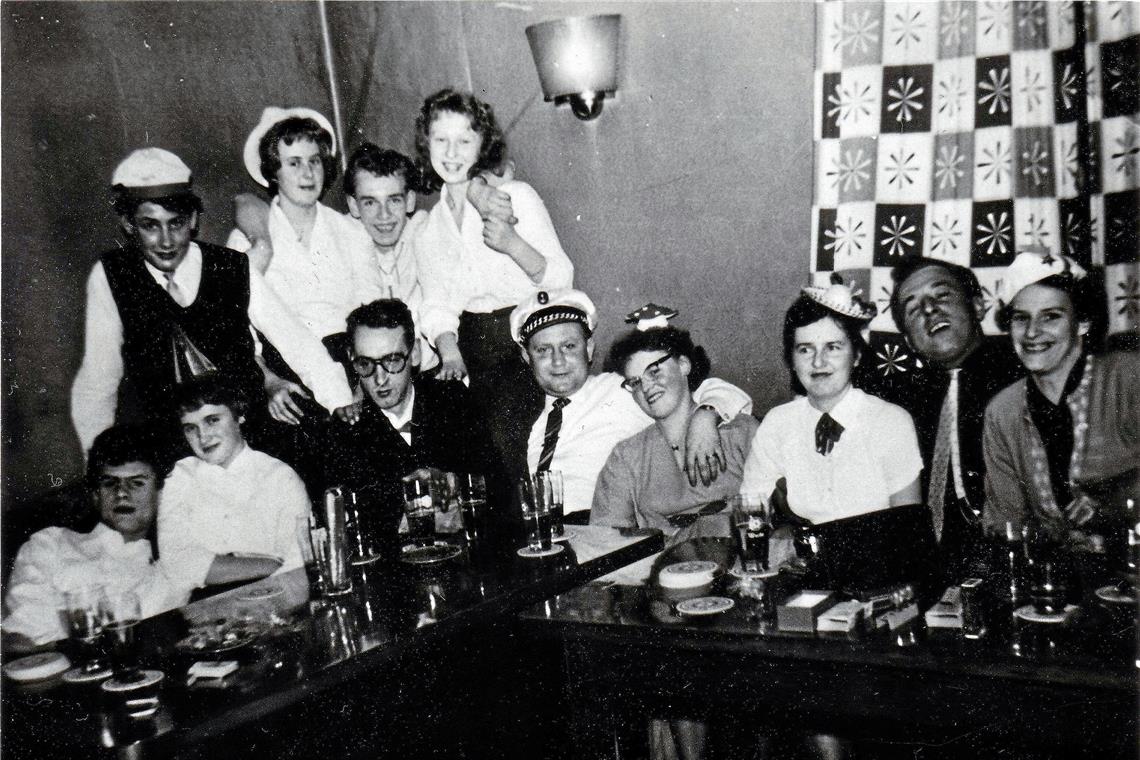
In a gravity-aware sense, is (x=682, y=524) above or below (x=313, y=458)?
below

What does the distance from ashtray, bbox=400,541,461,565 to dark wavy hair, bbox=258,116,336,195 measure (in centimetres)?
140

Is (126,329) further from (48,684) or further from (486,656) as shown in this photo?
(486,656)

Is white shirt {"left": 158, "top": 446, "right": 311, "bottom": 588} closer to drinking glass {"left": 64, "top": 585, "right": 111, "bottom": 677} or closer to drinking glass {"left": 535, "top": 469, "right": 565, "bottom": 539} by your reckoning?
drinking glass {"left": 535, "top": 469, "right": 565, "bottom": 539}

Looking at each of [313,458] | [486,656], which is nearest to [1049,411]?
[486,656]

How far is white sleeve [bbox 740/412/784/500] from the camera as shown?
2.96m

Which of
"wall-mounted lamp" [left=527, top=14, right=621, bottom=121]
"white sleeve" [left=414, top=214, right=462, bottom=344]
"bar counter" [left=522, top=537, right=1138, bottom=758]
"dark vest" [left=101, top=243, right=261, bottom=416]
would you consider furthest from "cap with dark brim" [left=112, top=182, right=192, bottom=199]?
"bar counter" [left=522, top=537, right=1138, bottom=758]

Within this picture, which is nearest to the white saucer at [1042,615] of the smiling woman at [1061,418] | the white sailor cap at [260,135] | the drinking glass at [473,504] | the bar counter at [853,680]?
the bar counter at [853,680]

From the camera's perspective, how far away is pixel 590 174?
330 centimetres

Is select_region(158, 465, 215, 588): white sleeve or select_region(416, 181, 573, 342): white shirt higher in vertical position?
select_region(416, 181, 573, 342): white shirt

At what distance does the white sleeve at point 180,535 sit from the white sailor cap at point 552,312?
1.26 meters

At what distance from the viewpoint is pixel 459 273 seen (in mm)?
3576

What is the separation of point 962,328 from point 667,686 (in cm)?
149

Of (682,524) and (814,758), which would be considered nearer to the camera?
(814,758)

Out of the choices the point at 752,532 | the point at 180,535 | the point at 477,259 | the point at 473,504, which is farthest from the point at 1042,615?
the point at 477,259
